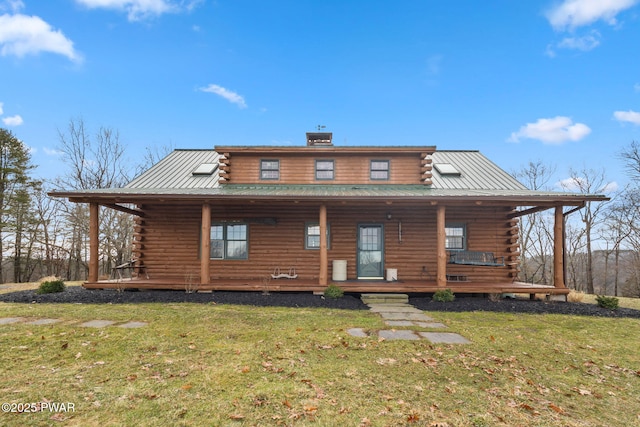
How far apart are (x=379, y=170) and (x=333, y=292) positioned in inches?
210

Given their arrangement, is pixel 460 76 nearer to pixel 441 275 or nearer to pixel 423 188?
pixel 423 188

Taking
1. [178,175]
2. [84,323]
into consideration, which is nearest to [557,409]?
[84,323]

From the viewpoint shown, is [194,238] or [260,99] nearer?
[194,238]

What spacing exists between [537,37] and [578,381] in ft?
70.2

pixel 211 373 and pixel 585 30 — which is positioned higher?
pixel 585 30

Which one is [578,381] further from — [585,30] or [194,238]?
[585,30]

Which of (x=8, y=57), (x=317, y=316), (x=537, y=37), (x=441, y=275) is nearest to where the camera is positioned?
(x=317, y=316)

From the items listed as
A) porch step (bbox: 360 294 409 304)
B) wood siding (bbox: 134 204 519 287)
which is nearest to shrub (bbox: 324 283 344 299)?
porch step (bbox: 360 294 409 304)

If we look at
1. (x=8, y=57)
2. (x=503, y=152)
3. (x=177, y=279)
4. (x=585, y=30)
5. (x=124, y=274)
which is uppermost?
(x=585, y=30)

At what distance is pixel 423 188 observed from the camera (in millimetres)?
11508

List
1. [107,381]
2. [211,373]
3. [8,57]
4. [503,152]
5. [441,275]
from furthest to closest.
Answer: [503,152] → [8,57] → [441,275] → [211,373] → [107,381]

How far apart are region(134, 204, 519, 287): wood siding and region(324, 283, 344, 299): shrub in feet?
7.37

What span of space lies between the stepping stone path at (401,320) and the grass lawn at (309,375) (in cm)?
31

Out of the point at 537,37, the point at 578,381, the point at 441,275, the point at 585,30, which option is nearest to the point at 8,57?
the point at 441,275
